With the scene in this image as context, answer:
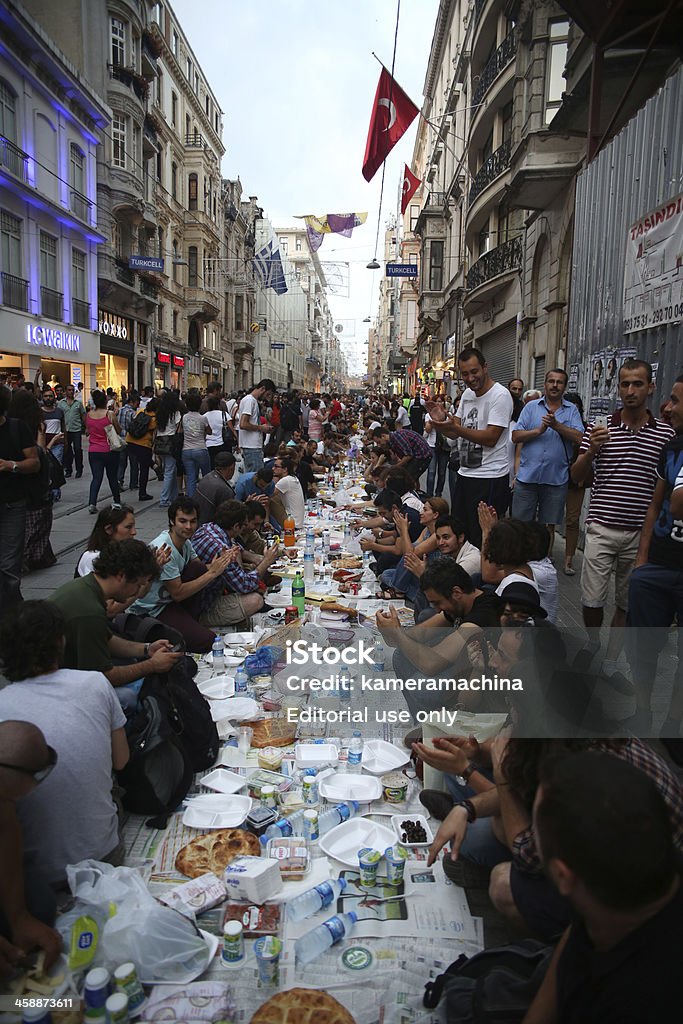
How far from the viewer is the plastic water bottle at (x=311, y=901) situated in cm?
259

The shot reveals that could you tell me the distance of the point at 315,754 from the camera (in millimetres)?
3670

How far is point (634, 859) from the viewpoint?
131 centimetres

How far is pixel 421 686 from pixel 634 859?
8.69 feet

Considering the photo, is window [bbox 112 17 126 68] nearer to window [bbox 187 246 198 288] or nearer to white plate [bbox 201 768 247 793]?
window [bbox 187 246 198 288]

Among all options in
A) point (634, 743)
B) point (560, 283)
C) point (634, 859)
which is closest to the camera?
point (634, 859)

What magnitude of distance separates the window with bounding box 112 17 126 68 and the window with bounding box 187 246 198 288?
12.7m

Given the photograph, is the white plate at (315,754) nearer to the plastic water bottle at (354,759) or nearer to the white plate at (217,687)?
the plastic water bottle at (354,759)

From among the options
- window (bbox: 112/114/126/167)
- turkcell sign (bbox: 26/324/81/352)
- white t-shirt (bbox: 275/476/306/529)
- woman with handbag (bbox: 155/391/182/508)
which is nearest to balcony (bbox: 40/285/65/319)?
turkcell sign (bbox: 26/324/81/352)

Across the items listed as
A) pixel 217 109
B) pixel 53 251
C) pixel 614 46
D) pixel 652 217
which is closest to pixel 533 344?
pixel 614 46

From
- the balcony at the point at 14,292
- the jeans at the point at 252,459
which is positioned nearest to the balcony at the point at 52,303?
the balcony at the point at 14,292

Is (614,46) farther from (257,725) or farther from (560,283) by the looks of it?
(257,725)

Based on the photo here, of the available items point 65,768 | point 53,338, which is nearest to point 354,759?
point 65,768

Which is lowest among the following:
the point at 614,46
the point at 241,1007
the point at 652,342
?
the point at 241,1007

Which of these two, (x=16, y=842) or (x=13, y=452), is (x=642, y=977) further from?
(x=13, y=452)
